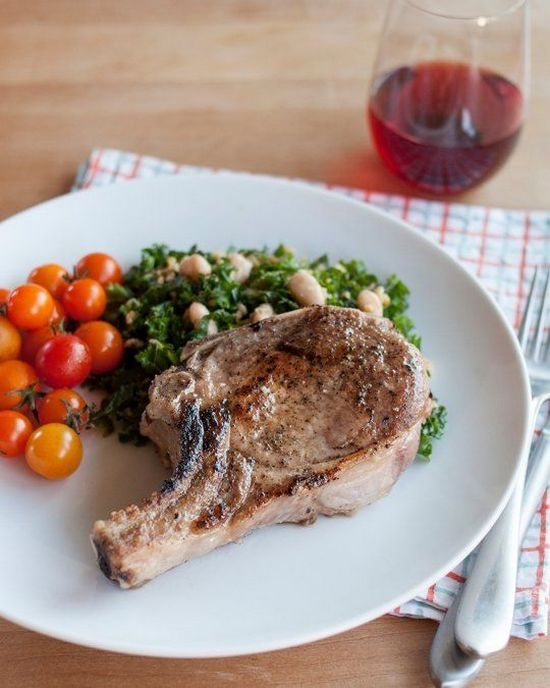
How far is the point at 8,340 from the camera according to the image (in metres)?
2.99

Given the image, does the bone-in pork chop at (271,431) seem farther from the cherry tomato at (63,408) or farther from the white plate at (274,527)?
the cherry tomato at (63,408)

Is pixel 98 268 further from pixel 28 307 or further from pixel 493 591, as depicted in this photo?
pixel 493 591

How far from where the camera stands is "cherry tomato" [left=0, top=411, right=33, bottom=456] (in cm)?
270

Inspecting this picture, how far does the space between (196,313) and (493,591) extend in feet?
4.24

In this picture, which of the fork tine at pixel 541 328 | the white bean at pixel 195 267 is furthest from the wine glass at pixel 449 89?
the white bean at pixel 195 267

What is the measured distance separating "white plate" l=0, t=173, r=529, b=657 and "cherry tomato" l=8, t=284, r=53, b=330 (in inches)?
11.5

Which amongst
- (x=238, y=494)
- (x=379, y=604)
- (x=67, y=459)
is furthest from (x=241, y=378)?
(x=379, y=604)

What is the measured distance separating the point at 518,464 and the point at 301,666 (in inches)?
35.3

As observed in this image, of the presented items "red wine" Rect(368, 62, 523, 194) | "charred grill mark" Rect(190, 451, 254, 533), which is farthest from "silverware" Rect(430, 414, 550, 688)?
"red wine" Rect(368, 62, 523, 194)

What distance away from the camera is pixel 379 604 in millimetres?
2375

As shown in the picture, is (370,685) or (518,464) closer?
(370,685)

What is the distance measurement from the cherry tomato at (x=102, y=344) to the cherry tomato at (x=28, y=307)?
0.14 metres

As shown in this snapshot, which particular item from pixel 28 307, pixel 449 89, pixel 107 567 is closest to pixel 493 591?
pixel 107 567

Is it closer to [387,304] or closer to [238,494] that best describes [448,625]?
[238,494]
